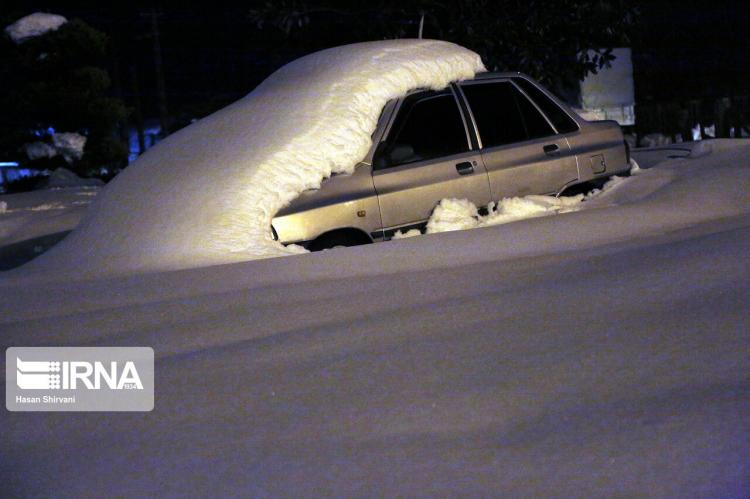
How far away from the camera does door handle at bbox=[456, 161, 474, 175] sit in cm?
692

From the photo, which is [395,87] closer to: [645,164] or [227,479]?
[645,164]

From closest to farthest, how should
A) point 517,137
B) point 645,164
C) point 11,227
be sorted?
point 517,137, point 645,164, point 11,227

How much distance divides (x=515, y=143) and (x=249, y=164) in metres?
1.98

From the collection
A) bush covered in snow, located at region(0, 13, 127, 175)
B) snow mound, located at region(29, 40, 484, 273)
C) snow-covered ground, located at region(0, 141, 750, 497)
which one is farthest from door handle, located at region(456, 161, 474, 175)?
bush covered in snow, located at region(0, 13, 127, 175)

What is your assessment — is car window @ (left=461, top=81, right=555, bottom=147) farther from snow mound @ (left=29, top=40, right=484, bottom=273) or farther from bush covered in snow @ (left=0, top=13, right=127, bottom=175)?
bush covered in snow @ (left=0, top=13, right=127, bottom=175)

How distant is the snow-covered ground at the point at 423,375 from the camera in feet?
8.45

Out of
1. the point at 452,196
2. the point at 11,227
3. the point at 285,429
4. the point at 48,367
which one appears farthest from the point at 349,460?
the point at 11,227

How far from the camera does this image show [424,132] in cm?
696

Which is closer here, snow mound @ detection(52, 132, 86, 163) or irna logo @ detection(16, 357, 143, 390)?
irna logo @ detection(16, 357, 143, 390)

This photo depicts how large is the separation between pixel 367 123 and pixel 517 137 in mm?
1205

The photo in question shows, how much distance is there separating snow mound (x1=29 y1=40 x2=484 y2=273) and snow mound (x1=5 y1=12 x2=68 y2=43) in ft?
61.7

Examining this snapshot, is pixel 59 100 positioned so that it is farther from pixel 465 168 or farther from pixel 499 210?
pixel 499 210

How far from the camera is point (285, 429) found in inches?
115

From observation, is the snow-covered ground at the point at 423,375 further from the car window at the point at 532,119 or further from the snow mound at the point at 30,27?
the snow mound at the point at 30,27
